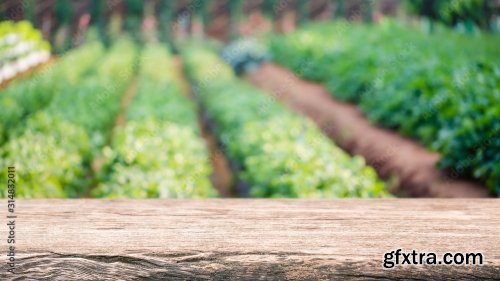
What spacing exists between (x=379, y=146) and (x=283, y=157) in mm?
2175

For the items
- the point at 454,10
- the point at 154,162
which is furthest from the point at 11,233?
the point at 454,10

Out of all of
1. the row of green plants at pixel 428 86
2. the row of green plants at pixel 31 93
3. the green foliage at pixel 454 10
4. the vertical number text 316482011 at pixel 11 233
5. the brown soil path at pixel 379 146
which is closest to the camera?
the vertical number text 316482011 at pixel 11 233

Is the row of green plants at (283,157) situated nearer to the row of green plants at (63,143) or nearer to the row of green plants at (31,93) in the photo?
the row of green plants at (63,143)

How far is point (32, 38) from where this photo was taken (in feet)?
41.3

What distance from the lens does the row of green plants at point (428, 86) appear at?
4.46 metres

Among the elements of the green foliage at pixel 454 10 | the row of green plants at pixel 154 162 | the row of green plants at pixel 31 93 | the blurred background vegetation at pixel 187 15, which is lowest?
the row of green plants at pixel 154 162

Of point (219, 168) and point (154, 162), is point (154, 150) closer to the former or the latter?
point (154, 162)

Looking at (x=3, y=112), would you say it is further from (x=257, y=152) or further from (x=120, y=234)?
(x=120, y=234)

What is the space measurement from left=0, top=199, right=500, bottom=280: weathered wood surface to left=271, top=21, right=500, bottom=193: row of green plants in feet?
7.45

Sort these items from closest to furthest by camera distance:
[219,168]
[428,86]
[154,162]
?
[154,162]
[428,86]
[219,168]

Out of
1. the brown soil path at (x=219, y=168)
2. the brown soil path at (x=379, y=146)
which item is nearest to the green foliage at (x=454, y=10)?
the brown soil path at (x=379, y=146)

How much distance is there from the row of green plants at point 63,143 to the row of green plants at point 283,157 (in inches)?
49.2

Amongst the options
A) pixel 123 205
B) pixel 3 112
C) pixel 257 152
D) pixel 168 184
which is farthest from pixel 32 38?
pixel 123 205

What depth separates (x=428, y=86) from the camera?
6352 mm
